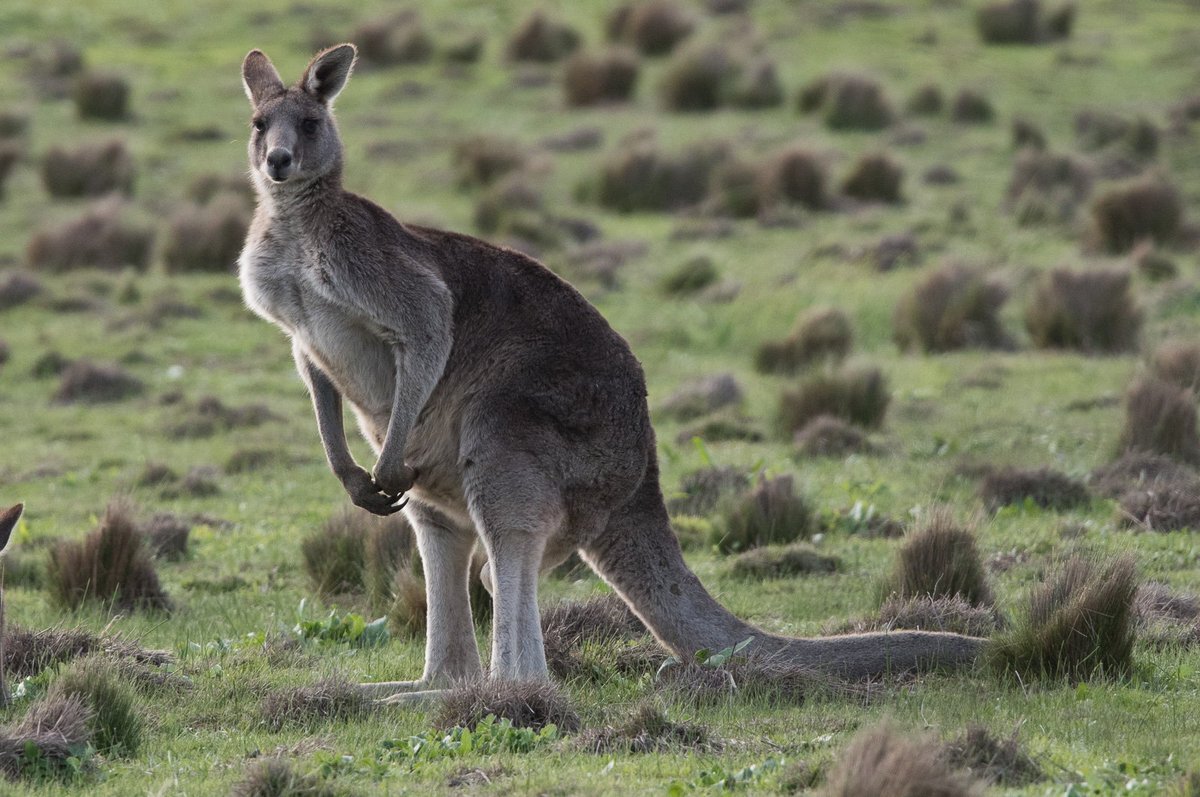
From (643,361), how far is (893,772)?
34.7ft

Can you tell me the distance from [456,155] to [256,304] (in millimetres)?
16432

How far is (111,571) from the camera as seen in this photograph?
8.29 meters

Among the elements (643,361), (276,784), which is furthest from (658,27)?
(276,784)

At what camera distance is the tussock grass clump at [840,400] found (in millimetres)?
12445

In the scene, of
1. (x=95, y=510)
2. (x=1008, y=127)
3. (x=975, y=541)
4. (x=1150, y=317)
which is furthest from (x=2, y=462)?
(x=1008, y=127)

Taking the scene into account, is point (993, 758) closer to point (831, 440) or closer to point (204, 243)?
point (831, 440)

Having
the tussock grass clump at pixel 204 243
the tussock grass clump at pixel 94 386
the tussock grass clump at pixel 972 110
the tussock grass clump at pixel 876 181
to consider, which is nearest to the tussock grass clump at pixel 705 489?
the tussock grass clump at pixel 94 386

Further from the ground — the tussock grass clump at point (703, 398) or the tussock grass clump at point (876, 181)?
the tussock grass clump at point (876, 181)

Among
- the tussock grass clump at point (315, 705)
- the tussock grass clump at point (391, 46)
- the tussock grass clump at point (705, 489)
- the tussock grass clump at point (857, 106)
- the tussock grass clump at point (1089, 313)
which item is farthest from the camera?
the tussock grass clump at point (391, 46)

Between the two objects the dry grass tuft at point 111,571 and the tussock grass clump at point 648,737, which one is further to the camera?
the dry grass tuft at point 111,571

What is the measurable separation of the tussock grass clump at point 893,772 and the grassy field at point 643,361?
46cm

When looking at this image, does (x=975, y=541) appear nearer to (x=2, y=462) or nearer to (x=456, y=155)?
(x=2, y=462)

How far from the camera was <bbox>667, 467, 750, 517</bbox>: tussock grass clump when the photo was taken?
1027cm

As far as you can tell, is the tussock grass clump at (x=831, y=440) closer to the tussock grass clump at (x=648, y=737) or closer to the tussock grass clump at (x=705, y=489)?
the tussock grass clump at (x=705, y=489)
